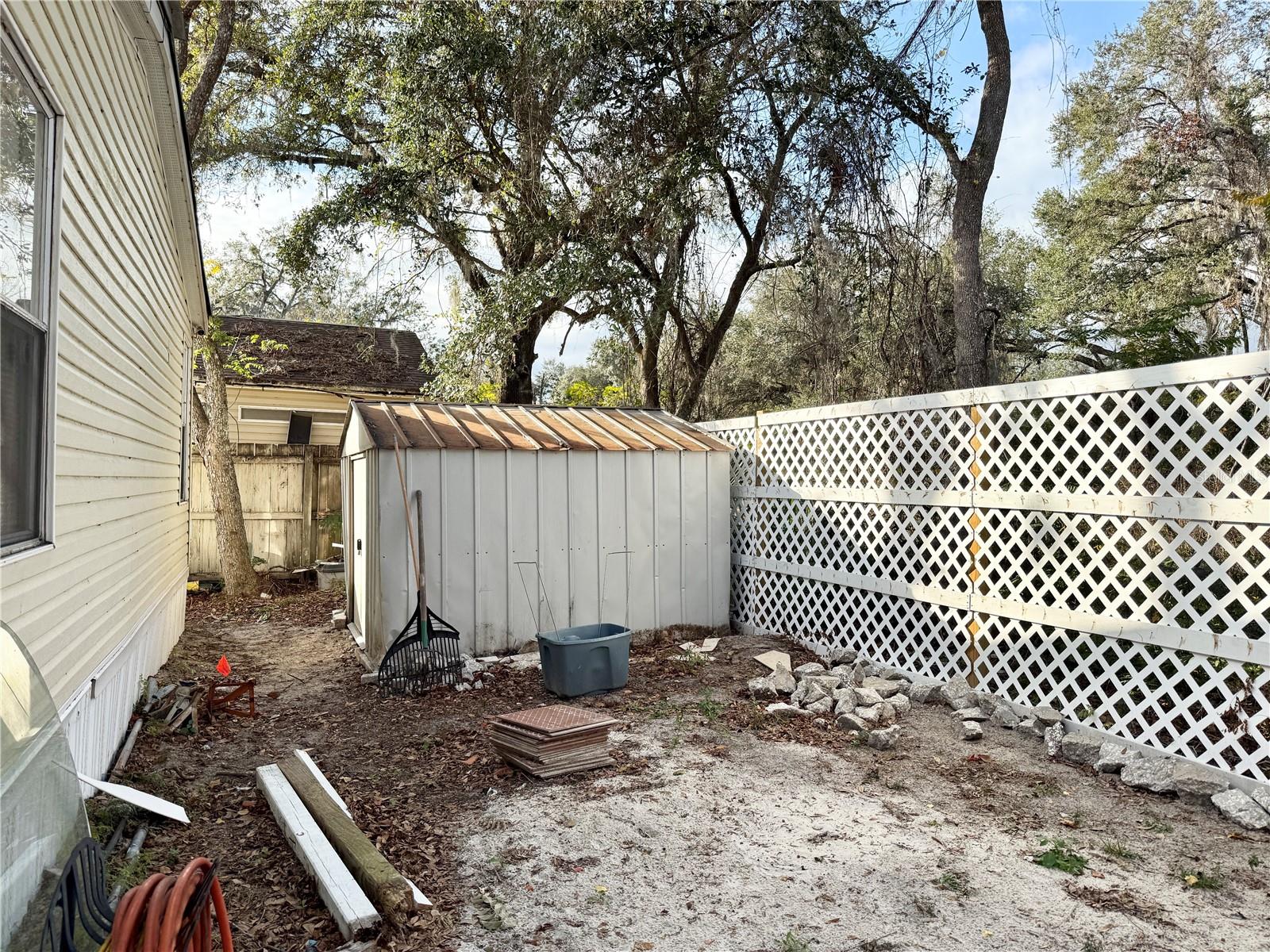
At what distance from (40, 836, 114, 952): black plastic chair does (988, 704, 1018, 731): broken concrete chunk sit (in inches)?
184

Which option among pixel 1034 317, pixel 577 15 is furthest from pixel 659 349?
pixel 1034 317

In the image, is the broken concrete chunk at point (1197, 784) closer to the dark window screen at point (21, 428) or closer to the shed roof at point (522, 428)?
the shed roof at point (522, 428)

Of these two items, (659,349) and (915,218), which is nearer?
(915,218)

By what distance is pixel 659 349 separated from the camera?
11914 mm

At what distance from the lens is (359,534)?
23.6 ft

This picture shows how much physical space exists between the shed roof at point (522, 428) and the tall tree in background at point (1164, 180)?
268 inches

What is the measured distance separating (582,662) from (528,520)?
1540mm

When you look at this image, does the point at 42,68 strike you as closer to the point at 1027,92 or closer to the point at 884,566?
the point at 884,566

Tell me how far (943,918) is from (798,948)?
23.4 inches

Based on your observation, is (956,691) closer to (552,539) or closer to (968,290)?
(552,539)

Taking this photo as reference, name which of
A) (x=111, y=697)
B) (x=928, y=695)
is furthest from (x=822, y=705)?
(x=111, y=697)

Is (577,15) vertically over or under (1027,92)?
over

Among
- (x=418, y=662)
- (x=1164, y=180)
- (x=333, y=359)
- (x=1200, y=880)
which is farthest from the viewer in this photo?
(x=333, y=359)

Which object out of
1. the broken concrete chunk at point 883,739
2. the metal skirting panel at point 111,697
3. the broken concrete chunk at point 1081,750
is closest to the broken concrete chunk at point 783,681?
the broken concrete chunk at point 883,739
